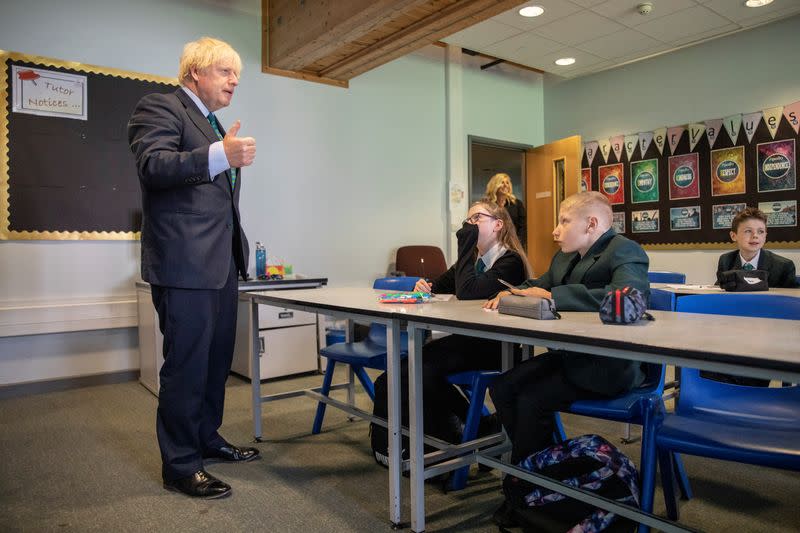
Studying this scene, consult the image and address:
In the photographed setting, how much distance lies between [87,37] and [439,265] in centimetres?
325

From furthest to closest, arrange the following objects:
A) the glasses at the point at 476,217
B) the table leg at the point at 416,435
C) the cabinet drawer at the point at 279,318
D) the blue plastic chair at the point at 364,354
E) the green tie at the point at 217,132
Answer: the cabinet drawer at the point at 279,318 < the blue plastic chair at the point at 364,354 < the glasses at the point at 476,217 < the green tie at the point at 217,132 < the table leg at the point at 416,435

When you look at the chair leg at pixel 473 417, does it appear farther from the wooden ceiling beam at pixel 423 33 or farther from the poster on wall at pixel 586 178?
the poster on wall at pixel 586 178

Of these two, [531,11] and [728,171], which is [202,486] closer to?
[531,11]

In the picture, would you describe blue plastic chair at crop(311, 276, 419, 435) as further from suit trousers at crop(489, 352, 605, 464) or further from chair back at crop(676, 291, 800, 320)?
chair back at crop(676, 291, 800, 320)

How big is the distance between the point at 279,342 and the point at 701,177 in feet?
13.6

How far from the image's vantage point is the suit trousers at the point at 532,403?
1.65 meters

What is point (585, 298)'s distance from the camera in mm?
1677

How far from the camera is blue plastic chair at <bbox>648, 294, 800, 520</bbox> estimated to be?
1257 mm

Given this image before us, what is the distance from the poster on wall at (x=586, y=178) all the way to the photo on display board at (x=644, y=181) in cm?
51

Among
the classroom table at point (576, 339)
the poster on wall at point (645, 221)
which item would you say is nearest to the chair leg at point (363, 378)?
the classroom table at point (576, 339)

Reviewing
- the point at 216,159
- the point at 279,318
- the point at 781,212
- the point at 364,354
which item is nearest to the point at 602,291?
the point at 364,354

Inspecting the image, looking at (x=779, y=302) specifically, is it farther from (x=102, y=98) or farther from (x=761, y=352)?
(x=102, y=98)

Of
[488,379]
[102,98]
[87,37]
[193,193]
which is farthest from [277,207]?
[488,379]

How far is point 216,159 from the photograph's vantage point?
73.9 inches
